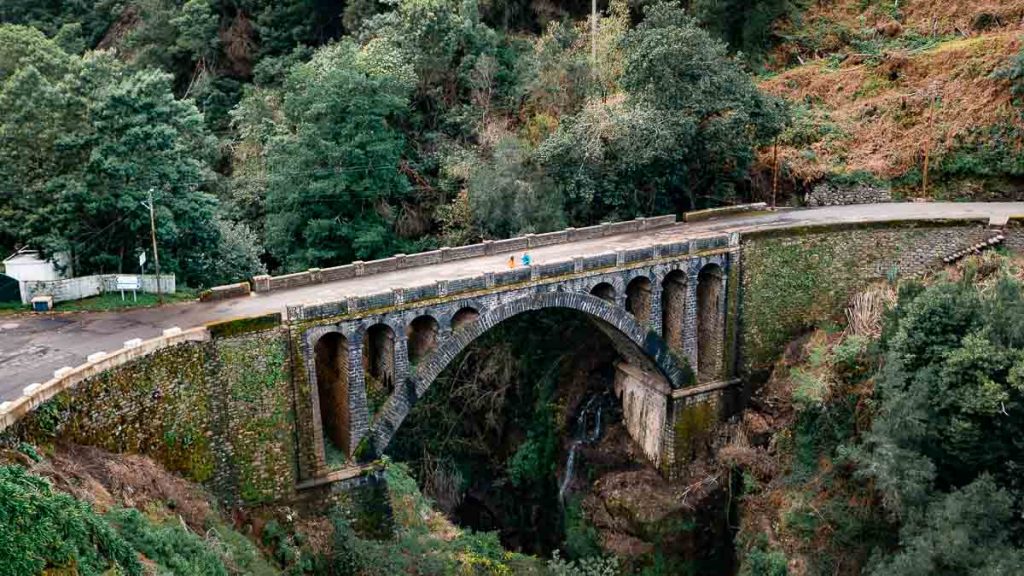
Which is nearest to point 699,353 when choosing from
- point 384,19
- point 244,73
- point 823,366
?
point 823,366

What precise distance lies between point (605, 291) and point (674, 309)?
12.9ft

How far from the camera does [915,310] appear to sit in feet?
84.9

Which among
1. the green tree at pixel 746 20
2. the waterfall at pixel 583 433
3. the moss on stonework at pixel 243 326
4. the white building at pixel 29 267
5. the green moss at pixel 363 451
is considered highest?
the green tree at pixel 746 20

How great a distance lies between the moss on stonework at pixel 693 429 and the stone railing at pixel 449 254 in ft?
26.2

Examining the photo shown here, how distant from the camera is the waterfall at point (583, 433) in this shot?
36781 mm

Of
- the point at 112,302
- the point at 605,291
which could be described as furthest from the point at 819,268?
the point at 112,302

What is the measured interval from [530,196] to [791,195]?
45.3 feet

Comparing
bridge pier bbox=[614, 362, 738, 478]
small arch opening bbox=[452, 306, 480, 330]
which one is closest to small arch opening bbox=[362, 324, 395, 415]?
small arch opening bbox=[452, 306, 480, 330]

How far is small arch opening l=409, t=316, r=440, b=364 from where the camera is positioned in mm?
27953

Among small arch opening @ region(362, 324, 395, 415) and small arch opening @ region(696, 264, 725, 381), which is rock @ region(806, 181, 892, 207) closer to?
small arch opening @ region(696, 264, 725, 381)

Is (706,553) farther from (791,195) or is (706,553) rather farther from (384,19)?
(384,19)

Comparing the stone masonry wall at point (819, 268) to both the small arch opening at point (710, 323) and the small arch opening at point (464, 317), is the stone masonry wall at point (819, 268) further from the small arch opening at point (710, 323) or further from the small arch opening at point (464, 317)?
the small arch opening at point (464, 317)

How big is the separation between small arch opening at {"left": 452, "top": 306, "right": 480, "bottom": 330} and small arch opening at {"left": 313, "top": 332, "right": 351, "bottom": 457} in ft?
12.8

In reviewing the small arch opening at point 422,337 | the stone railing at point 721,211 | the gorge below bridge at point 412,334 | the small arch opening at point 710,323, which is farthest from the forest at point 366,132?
the small arch opening at point 422,337
